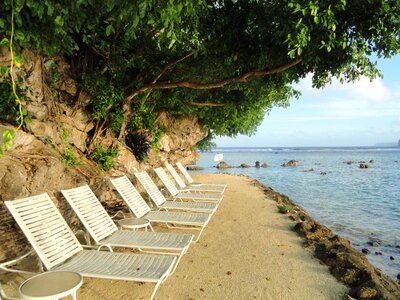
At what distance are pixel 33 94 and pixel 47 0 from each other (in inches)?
125

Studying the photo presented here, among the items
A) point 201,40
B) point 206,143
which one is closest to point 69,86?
point 201,40

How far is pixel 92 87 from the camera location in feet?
25.1

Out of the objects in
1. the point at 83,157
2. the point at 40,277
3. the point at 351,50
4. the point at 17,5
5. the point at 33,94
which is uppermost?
the point at 351,50

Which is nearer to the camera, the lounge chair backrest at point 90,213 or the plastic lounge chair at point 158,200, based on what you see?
the lounge chair backrest at point 90,213

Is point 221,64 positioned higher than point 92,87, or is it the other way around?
point 221,64

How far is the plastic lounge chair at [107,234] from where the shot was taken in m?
4.15

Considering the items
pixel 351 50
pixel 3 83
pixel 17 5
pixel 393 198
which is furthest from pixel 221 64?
pixel 393 198

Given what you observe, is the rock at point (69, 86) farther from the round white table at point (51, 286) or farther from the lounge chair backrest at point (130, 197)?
the round white table at point (51, 286)

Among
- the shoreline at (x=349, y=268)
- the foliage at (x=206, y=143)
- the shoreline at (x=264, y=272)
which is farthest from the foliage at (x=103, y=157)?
the foliage at (x=206, y=143)

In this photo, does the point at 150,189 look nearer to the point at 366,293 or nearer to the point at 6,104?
the point at 6,104

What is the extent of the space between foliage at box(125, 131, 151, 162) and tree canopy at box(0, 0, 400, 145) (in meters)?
0.45

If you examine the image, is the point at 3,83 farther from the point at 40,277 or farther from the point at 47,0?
the point at 40,277

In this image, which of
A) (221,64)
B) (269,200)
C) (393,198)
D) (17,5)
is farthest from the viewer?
(393,198)

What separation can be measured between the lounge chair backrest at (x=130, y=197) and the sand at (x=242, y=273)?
110cm
